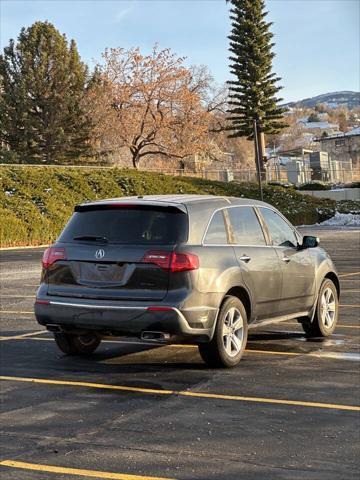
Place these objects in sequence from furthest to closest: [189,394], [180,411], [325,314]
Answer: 1. [325,314]
2. [189,394]
3. [180,411]

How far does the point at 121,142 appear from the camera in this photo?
201 feet

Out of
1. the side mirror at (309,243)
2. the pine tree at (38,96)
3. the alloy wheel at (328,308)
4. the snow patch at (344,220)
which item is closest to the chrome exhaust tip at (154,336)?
the side mirror at (309,243)

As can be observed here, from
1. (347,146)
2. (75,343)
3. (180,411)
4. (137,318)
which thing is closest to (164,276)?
(137,318)

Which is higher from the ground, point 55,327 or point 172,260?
point 172,260

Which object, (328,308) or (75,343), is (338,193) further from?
Answer: (75,343)

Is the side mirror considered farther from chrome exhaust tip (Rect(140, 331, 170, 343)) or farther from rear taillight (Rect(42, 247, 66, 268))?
rear taillight (Rect(42, 247, 66, 268))

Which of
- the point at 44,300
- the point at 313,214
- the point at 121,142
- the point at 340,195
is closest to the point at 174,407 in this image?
the point at 44,300

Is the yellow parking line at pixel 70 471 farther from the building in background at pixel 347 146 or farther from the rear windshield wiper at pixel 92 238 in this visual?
the building in background at pixel 347 146

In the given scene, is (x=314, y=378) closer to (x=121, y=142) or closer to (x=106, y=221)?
(x=106, y=221)

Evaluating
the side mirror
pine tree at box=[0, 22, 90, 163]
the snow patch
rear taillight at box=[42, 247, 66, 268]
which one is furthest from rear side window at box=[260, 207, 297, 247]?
pine tree at box=[0, 22, 90, 163]

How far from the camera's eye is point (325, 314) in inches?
350

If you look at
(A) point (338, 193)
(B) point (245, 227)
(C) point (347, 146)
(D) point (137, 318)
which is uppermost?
(C) point (347, 146)

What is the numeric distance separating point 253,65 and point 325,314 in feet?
186

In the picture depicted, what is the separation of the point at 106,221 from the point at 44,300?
987 millimetres
